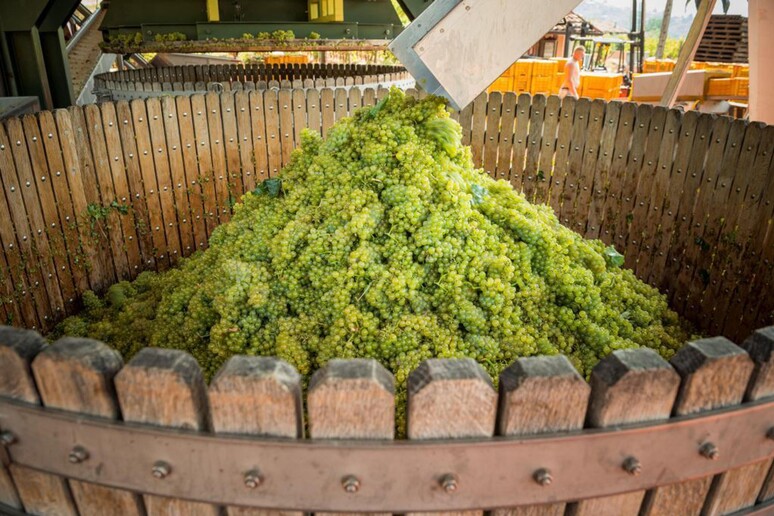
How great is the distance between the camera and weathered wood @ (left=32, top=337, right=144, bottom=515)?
1220 mm

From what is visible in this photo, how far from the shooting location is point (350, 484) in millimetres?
1218

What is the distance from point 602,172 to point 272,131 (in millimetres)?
2472

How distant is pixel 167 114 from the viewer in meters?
3.63

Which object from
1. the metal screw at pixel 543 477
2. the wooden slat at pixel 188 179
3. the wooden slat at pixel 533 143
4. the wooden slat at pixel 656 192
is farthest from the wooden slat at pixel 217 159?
the metal screw at pixel 543 477

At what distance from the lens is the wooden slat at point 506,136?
431 cm

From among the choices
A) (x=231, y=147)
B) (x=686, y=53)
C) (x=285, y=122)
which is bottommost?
(x=231, y=147)

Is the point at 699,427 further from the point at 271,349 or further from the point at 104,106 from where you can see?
the point at 104,106

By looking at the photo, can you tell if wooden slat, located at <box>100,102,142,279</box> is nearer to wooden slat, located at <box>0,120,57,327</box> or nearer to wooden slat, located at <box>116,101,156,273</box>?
wooden slat, located at <box>116,101,156,273</box>

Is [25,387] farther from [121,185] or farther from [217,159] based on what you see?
[217,159]

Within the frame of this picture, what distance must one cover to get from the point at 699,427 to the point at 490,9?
152cm

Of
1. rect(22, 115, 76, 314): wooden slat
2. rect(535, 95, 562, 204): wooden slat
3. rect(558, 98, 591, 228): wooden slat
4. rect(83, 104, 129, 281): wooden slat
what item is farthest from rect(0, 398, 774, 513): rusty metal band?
rect(535, 95, 562, 204): wooden slat

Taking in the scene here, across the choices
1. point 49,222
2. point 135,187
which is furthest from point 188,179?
point 49,222

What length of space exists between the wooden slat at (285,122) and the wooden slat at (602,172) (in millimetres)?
2246

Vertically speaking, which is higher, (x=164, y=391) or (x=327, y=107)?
(x=327, y=107)
